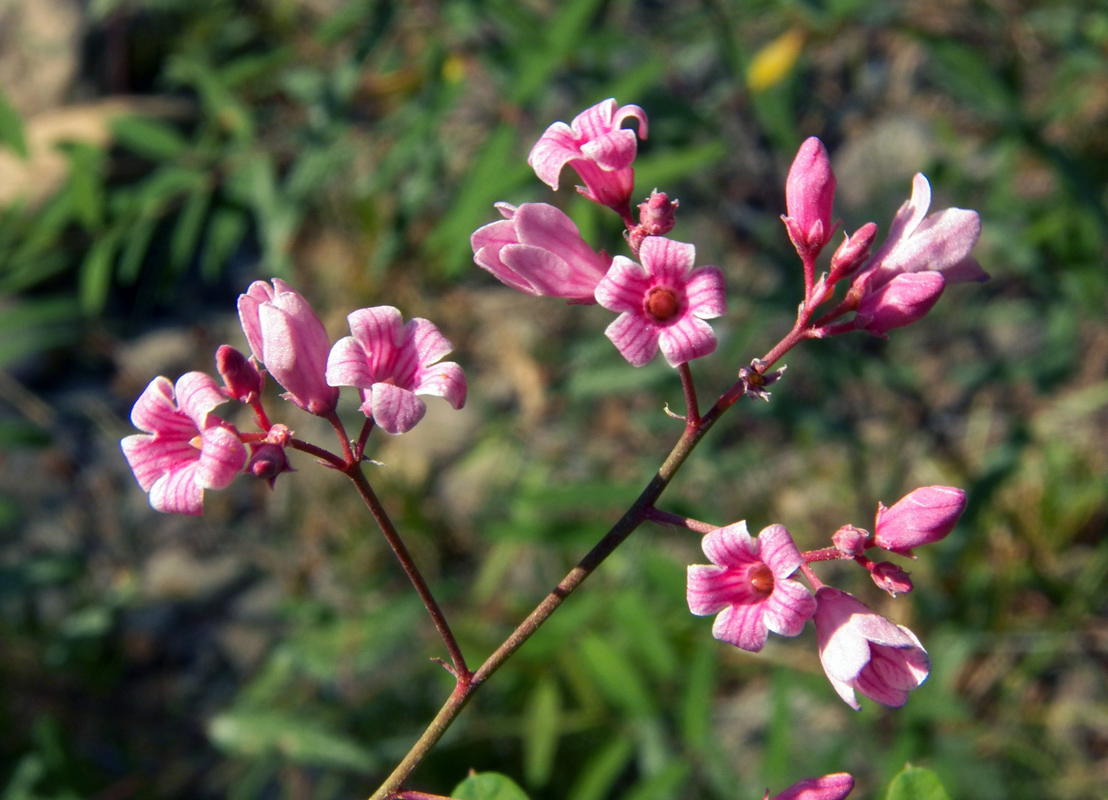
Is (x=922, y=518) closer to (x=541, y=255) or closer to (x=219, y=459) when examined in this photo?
(x=541, y=255)

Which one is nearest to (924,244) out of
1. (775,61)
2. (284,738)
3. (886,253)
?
(886,253)

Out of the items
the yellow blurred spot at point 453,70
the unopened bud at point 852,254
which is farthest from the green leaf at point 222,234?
the unopened bud at point 852,254

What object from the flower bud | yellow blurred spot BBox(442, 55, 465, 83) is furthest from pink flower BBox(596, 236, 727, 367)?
yellow blurred spot BBox(442, 55, 465, 83)

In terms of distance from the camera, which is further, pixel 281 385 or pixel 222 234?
pixel 222 234

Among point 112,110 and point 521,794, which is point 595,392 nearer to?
point 521,794

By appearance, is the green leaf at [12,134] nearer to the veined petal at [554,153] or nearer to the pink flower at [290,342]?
the pink flower at [290,342]

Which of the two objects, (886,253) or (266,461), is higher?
(266,461)

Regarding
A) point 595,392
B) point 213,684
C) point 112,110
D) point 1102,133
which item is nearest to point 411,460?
point 213,684

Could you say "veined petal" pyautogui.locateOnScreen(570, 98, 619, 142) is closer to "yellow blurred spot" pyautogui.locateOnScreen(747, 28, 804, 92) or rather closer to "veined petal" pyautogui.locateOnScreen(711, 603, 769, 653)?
"veined petal" pyautogui.locateOnScreen(711, 603, 769, 653)
